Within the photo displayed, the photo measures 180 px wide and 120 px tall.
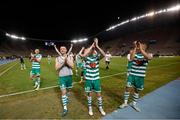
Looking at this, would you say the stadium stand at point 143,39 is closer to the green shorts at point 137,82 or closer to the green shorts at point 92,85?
the green shorts at point 137,82

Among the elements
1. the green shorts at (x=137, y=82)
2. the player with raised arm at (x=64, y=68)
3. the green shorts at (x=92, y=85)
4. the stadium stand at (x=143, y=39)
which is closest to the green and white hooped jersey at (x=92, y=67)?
the green shorts at (x=92, y=85)

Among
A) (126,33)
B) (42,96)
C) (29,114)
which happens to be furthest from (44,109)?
(126,33)

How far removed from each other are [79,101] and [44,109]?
166 centimetres

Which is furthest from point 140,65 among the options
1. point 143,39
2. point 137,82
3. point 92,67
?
point 143,39

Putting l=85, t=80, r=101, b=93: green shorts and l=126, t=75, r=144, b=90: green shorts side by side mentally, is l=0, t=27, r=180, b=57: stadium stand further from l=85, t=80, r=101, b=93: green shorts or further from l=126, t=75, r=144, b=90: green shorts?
l=85, t=80, r=101, b=93: green shorts

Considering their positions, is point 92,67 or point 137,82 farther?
point 137,82

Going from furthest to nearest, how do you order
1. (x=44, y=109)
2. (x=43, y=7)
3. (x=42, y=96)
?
(x=43, y=7) < (x=42, y=96) < (x=44, y=109)

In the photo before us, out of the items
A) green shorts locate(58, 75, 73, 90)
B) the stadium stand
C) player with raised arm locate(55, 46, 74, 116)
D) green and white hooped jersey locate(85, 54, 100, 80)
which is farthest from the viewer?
the stadium stand

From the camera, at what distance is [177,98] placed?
807cm

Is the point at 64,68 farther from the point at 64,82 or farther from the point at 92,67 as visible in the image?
the point at 92,67

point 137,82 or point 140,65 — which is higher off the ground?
point 140,65

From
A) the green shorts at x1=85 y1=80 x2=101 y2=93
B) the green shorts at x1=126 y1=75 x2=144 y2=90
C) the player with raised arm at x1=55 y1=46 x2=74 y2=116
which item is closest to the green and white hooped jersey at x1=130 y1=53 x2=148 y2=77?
the green shorts at x1=126 y1=75 x2=144 y2=90

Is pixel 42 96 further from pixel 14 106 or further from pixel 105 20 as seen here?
pixel 105 20

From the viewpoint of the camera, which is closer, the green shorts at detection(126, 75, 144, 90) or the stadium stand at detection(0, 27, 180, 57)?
the green shorts at detection(126, 75, 144, 90)
